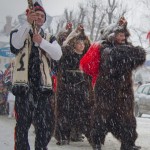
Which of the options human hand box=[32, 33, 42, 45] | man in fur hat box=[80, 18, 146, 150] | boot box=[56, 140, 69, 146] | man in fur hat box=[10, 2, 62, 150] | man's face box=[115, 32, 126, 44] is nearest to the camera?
human hand box=[32, 33, 42, 45]

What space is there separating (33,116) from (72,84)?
8.62 ft

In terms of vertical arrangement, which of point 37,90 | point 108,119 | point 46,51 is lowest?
point 108,119

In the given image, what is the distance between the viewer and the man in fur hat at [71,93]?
6969mm

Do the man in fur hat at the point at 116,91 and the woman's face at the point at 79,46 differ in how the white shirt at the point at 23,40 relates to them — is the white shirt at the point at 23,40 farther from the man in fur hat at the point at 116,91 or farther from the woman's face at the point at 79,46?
the woman's face at the point at 79,46

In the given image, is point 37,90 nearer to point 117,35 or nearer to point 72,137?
point 117,35

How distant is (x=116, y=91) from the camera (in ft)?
18.7

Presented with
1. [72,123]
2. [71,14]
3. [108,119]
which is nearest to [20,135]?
[108,119]

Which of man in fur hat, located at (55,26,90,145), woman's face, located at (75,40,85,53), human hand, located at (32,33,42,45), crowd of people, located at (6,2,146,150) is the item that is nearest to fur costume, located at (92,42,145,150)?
crowd of people, located at (6,2,146,150)

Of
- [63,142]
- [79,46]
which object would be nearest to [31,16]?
[79,46]

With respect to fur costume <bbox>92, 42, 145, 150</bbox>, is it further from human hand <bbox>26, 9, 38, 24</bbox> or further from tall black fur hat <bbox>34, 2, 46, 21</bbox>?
human hand <bbox>26, 9, 38, 24</bbox>

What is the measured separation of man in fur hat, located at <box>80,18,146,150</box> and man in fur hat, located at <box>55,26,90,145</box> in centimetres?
109

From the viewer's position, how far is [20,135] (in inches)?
171

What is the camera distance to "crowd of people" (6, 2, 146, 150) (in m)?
4.32

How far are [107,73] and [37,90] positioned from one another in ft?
5.08
